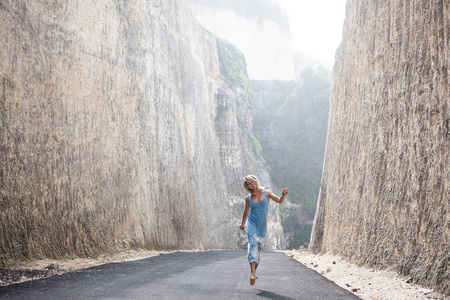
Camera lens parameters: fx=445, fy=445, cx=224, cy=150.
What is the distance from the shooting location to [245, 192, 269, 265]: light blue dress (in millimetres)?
7340

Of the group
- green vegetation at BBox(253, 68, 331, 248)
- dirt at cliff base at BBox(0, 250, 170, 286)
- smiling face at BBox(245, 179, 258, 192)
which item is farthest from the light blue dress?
green vegetation at BBox(253, 68, 331, 248)

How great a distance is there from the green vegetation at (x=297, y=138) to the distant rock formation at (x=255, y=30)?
7.63m

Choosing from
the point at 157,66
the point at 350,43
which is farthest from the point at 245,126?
the point at 350,43

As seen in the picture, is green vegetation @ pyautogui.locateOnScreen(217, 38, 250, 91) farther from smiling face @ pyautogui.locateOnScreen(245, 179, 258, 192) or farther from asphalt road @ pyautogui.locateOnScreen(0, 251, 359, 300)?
smiling face @ pyautogui.locateOnScreen(245, 179, 258, 192)

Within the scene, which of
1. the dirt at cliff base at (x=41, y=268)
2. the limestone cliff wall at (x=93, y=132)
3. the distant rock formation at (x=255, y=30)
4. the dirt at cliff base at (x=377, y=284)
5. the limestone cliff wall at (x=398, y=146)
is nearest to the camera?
the dirt at cliff base at (x=377, y=284)

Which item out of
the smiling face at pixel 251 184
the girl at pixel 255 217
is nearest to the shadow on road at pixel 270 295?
the girl at pixel 255 217

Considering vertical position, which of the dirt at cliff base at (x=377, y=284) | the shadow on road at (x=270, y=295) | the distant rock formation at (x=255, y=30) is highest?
the distant rock formation at (x=255, y=30)

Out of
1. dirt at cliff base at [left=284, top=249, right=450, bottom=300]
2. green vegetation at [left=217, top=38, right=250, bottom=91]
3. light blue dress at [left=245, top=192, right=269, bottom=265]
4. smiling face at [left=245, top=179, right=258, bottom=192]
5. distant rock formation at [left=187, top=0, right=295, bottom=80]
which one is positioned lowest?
dirt at cliff base at [left=284, top=249, right=450, bottom=300]

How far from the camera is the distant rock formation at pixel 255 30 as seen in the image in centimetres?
6356

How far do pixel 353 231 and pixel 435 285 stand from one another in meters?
5.23

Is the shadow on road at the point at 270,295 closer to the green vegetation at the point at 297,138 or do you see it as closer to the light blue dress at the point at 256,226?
the light blue dress at the point at 256,226

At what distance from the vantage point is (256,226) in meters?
7.45

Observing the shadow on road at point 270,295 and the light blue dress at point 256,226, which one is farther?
the light blue dress at point 256,226

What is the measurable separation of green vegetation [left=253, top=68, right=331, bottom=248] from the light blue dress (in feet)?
135
